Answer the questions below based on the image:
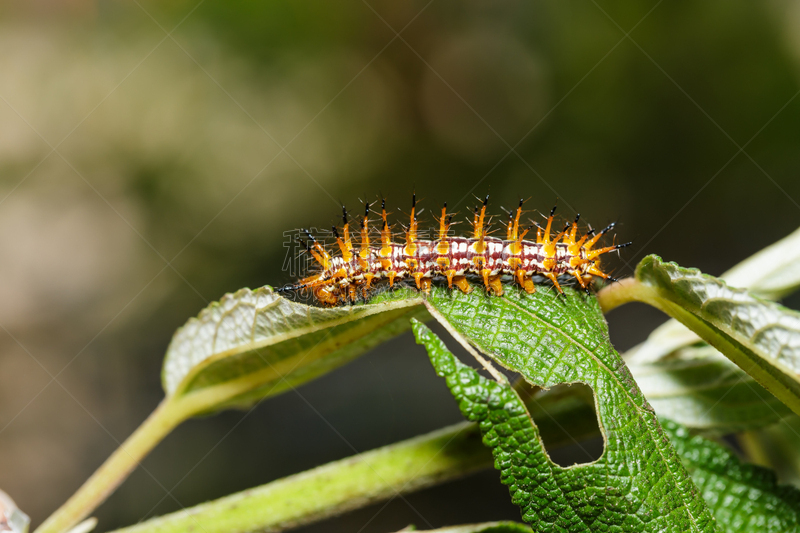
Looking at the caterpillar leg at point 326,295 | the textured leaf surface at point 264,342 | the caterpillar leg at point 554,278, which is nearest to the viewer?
the textured leaf surface at point 264,342

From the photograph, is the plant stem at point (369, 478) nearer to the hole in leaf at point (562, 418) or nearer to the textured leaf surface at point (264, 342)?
the hole in leaf at point (562, 418)

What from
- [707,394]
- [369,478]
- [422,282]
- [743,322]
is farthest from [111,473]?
[707,394]

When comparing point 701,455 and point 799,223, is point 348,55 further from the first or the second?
point 799,223

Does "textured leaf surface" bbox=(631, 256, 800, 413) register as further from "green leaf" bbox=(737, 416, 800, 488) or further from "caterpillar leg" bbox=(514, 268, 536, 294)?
"green leaf" bbox=(737, 416, 800, 488)

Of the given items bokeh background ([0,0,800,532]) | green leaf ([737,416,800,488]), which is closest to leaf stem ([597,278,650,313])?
green leaf ([737,416,800,488])

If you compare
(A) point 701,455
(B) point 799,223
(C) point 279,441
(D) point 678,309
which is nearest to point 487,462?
(A) point 701,455

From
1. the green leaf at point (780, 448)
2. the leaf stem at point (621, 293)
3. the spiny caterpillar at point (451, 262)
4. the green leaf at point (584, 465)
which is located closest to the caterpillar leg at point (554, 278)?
the spiny caterpillar at point (451, 262)
